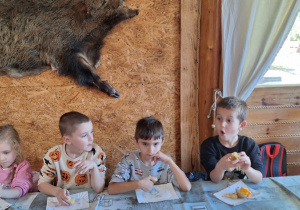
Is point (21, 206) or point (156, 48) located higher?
point (156, 48)

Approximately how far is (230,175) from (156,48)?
1.14 m

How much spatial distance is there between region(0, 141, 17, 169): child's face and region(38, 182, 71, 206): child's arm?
33cm

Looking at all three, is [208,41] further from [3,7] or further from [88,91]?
[3,7]

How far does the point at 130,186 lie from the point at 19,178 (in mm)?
745

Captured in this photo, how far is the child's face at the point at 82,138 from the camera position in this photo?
1.60 m

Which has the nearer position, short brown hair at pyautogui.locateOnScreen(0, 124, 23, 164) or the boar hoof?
short brown hair at pyautogui.locateOnScreen(0, 124, 23, 164)

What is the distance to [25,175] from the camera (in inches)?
66.3

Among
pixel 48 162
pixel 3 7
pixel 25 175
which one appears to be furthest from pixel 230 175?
Result: pixel 3 7

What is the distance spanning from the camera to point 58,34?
2008 mm

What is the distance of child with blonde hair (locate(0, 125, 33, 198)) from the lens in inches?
64.4

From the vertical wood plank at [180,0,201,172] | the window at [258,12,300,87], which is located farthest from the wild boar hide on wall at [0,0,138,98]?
the window at [258,12,300,87]

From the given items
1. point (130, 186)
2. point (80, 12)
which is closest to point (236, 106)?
point (130, 186)

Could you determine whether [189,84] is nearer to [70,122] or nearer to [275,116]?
[275,116]

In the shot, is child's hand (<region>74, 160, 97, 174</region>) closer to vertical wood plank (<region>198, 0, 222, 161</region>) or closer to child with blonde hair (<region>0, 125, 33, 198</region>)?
child with blonde hair (<region>0, 125, 33, 198</region>)
